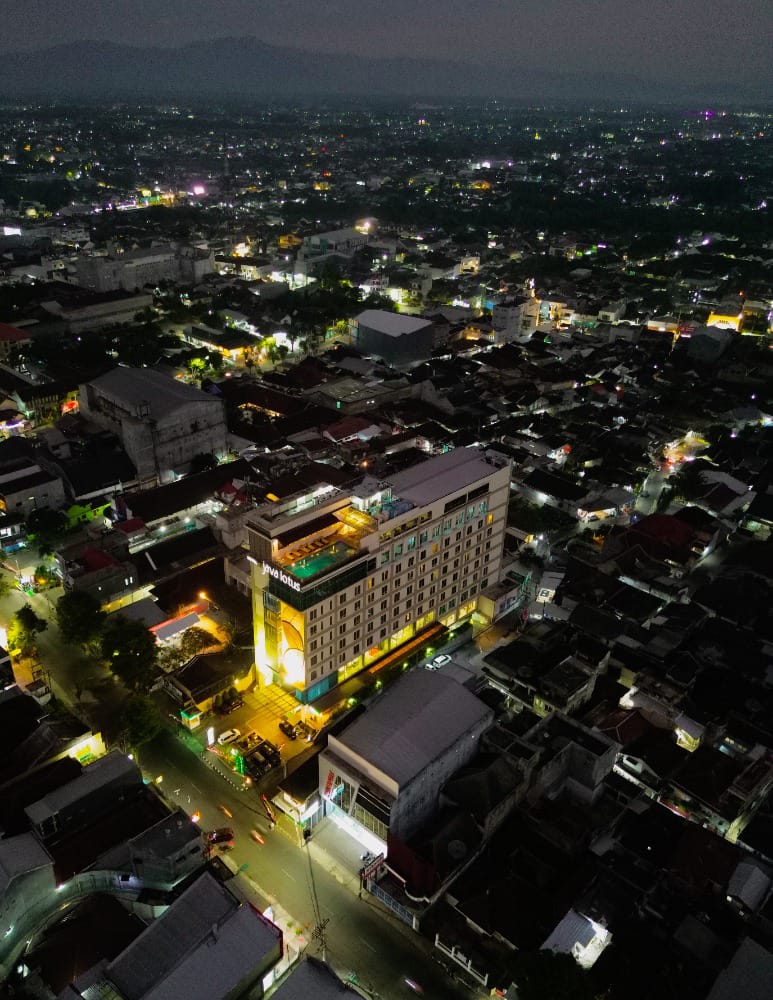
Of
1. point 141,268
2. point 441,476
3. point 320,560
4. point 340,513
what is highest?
point 441,476

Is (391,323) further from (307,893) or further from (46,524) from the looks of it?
(307,893)

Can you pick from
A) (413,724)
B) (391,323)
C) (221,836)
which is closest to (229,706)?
(221,836)

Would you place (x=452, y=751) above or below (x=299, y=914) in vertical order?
above

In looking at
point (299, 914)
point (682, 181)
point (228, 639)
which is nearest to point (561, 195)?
point (682, 181)

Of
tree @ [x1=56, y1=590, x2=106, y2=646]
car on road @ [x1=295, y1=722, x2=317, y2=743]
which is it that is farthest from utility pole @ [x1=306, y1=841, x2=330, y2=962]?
tree @ [x1=56, y1=590, x2=106, y2=646]

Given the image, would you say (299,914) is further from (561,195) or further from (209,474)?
(561,195)

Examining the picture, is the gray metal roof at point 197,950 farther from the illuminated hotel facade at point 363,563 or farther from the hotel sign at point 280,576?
the hotel sign at point 280,576

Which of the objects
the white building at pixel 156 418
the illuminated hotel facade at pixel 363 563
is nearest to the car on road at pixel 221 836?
the illuminated hotel facade at pixel 363 563
